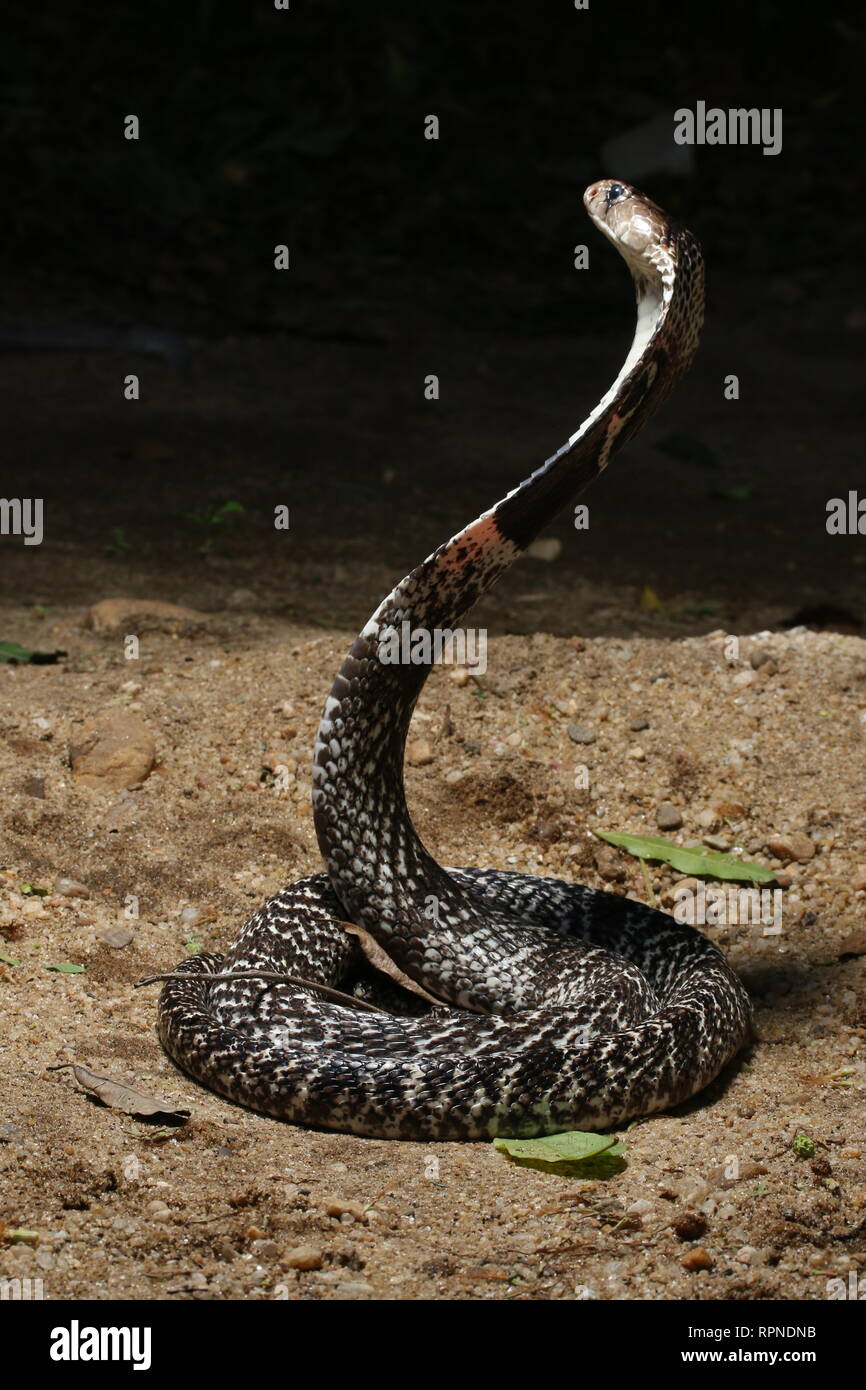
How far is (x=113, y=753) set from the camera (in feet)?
20.5

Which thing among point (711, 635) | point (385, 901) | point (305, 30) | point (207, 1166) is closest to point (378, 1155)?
point (207, 1166)

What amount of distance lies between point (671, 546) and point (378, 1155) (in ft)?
20.7

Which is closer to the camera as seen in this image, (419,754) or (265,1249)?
(265,1249)

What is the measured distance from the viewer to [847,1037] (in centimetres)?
499

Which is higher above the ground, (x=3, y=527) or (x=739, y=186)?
(x=739, y=186)

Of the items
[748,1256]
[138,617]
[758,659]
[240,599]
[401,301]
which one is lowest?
[748,1256]

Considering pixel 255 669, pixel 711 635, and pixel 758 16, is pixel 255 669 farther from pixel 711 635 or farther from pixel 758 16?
pixel 758 16

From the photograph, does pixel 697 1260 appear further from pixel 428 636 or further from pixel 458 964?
pixel 428 636

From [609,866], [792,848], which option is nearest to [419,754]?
[609,866]

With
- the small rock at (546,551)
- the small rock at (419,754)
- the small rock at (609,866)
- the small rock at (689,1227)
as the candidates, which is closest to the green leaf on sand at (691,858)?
the small rock at (609,866)

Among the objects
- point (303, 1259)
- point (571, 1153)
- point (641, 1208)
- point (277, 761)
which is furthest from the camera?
point (277, 761)

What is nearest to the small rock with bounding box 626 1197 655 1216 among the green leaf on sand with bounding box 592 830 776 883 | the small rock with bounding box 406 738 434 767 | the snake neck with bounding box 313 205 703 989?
the snake neck with bounding box 313 205 703 989

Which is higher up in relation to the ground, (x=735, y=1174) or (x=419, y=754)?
(x=419, y=754)

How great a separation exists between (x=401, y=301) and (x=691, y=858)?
9059mm
